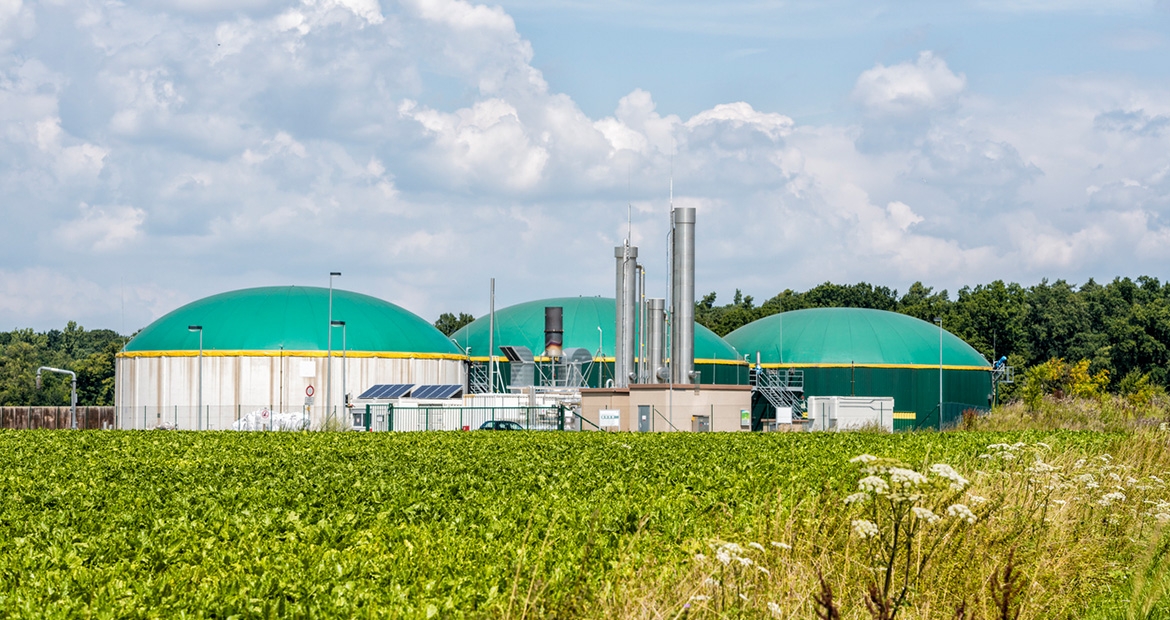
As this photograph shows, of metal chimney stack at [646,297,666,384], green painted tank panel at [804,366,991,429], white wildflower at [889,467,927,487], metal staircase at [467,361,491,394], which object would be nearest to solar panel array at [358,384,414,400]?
metal staircase at [467,361,491,394]

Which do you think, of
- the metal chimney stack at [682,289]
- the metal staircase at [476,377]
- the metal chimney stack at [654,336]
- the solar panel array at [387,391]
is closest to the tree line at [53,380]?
the metal staircase at [476,377]

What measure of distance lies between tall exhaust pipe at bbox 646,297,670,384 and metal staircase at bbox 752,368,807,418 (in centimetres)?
2311

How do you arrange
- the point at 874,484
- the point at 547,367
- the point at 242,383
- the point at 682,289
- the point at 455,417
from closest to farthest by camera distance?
the point at 874,484
the point at 682,289
the point at 455,417
the point at 242,383
the point at 547,367

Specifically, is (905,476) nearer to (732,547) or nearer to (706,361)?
(732,547)

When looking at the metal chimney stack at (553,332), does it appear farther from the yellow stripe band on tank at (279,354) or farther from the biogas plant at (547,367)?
the yellow stripe band on tank at (279,354)

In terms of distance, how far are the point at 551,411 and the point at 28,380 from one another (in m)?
85.5

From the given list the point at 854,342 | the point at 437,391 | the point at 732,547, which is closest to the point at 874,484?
the point at 732,547

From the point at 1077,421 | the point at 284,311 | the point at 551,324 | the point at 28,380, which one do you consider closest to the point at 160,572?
the point at 1077,421

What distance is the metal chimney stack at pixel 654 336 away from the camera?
175 ft

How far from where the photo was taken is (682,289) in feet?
167

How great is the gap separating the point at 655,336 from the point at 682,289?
4.50m

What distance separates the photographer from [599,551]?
7.82 m

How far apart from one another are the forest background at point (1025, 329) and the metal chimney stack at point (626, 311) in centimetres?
5790

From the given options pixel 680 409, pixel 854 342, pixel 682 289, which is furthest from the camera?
pixel 854 342
